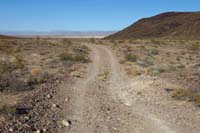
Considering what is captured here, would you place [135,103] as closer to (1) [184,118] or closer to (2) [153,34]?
(1) [184,118]

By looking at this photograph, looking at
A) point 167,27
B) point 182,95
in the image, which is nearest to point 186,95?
point 182,95

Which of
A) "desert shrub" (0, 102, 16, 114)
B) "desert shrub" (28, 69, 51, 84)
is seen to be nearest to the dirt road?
"desert shrub" (28, 69, 51, 84)

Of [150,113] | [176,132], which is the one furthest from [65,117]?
[176,132]

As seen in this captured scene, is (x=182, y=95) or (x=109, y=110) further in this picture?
(x=182, y=95)

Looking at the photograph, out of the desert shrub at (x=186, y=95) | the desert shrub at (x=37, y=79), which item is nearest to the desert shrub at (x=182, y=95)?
the desert shrub at (x=186, y=95)

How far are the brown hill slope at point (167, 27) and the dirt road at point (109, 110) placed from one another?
88.3m

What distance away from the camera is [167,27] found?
120 metres

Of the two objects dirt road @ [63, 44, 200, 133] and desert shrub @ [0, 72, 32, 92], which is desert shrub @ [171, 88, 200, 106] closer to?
dirt road @ [63, 44, 200, 133]

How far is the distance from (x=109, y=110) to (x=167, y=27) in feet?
371

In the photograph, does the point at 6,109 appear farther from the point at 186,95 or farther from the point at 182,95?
the point at 186,95

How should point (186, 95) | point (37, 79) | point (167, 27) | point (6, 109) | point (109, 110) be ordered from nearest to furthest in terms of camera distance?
point (6, 109) < point (109, 110) < point (186, 95) < point (37, 79) < point (167, 27)

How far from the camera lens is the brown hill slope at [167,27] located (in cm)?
10738

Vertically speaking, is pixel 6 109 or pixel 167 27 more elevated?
pixel 167 27

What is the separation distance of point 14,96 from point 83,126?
4407 mm
